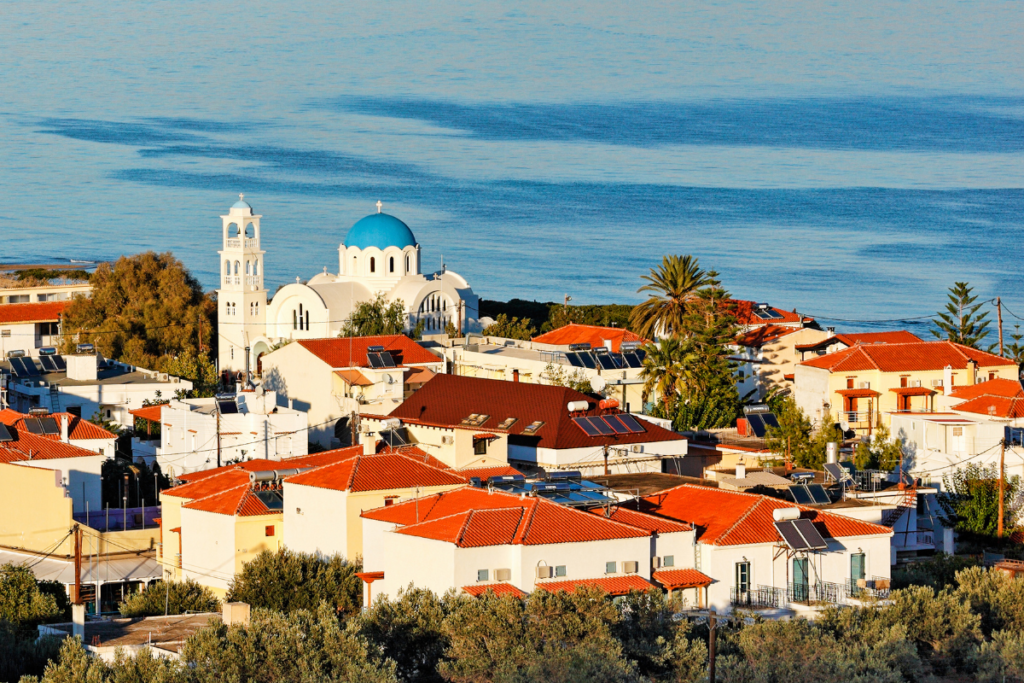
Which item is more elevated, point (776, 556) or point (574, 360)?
point (574, 360)

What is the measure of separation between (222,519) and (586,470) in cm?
1026

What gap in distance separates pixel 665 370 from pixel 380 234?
26036mm

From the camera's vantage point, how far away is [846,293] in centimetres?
10900

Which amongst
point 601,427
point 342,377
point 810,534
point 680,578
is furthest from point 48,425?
point 810,534

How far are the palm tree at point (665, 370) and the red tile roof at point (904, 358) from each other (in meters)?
4.03

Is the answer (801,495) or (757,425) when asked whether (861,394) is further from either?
(801,495)

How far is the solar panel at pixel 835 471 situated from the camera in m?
37.3

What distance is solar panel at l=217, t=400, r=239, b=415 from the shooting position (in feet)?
162

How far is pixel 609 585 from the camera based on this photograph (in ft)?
99.7

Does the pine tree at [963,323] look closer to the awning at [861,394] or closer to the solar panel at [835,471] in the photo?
the awning at [861,394]

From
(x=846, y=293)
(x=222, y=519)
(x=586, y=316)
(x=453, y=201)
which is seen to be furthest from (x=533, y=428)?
(x=453, y=201)

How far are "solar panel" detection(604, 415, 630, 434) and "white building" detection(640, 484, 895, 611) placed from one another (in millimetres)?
11855

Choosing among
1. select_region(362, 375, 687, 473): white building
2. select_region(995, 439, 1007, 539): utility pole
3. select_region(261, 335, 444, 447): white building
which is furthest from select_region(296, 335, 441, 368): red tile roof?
select_region(995, 439, 1007, 539): utility pole

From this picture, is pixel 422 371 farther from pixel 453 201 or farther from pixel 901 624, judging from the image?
pixel 453 201
